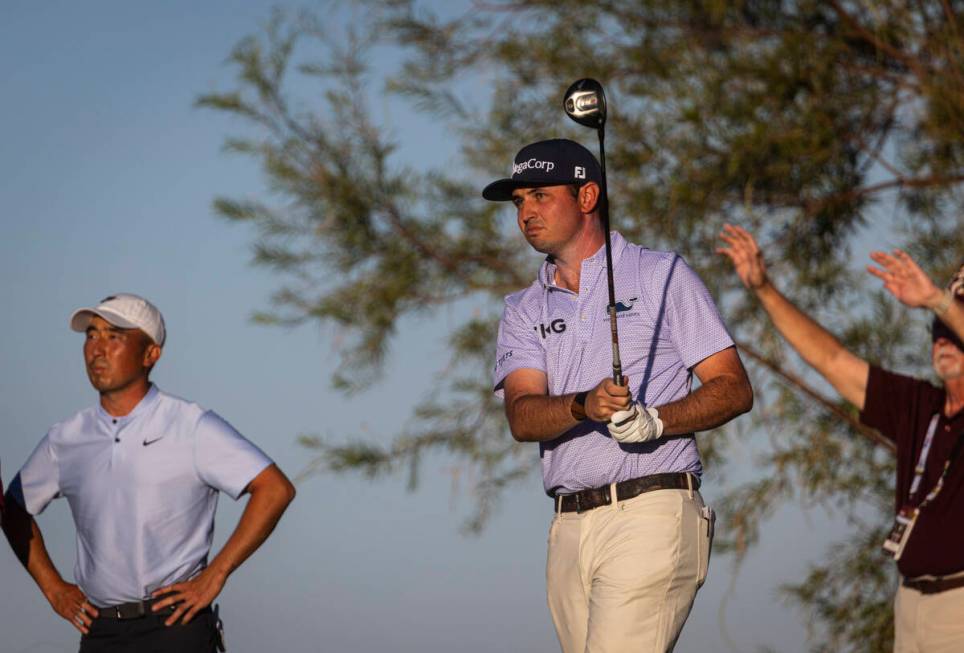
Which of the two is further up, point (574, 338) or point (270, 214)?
point (270, 214)

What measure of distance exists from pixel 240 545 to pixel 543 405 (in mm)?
1271

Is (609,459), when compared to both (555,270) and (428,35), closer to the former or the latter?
(555,270)

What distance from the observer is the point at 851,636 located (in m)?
10.3

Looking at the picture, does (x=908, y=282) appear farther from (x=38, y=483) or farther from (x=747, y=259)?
(x=38, y=483)

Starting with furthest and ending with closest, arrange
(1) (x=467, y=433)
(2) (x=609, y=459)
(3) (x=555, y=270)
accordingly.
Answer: (1) (x=467, y=433)
(3) (x=555, y=270)
(2) (x=609, y=459)

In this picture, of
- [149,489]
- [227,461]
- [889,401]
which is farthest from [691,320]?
[149,489]

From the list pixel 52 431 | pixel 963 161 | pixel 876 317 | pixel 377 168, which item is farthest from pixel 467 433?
pixel 52 431

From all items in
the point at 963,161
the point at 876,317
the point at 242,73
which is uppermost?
the point at 242,73

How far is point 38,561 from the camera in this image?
5.99 m

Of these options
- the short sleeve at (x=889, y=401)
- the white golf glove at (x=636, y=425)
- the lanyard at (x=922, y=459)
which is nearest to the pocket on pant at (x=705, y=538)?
the white golf glove at (x=636, y=425)

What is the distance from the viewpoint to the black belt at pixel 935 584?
5363mm

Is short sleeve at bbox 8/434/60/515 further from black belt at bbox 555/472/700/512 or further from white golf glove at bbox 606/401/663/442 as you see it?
white golf glove at bbox 606/401/663/442

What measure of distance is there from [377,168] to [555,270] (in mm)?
5542

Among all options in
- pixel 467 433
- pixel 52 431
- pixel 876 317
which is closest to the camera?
pixel 52 431
